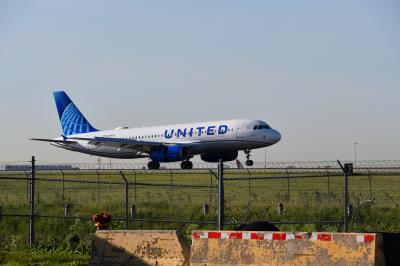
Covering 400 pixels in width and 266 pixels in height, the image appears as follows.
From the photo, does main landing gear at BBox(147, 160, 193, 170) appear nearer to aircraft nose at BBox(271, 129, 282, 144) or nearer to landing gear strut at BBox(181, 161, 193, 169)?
landing gear strut at BBox(181, 161, 193, 169)

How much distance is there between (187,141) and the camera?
4997 cm

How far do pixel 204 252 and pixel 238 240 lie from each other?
22.0 inches

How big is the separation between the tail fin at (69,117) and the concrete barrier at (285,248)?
172 ft

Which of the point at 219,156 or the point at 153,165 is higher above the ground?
the point at 219,156

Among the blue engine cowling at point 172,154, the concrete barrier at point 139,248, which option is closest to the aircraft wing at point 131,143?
the blue engine cowling at point 172,154

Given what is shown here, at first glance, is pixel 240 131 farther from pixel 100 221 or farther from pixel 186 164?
pixel 100 221

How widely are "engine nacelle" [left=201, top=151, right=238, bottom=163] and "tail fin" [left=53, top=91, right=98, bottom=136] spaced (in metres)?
14.2

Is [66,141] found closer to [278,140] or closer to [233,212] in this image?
[278,140]

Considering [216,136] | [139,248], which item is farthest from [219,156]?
[139,248]

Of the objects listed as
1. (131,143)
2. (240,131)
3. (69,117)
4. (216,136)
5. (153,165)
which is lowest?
(153,165)

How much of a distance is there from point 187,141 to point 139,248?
124ft

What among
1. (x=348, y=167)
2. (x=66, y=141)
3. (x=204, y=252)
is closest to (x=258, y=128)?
(x=66, y=141)

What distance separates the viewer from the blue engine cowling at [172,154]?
1933 inches

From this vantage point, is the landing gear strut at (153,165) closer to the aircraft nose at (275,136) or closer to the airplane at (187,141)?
the airplane at (187,141)
